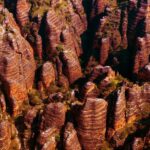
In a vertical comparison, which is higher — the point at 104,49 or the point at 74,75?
the point at 104,49

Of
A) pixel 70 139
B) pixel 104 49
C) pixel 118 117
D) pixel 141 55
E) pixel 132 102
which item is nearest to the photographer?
pixel 70 139

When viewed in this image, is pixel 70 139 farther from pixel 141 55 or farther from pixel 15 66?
pixel 141 55

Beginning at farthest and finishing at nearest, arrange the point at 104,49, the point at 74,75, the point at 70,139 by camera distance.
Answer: the point at 104,49, the point at 74,75, the point at 70,139

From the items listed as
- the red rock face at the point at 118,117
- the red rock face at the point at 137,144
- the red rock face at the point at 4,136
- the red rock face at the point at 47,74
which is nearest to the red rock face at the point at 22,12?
the red rock face at the point at 47,74

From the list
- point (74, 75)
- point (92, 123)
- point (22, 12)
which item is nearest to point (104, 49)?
point (74, 75)

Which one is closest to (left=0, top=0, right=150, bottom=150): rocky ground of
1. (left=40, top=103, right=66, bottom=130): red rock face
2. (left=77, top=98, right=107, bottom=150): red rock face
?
(left=40, top=103, right=66, bottom=130): red rock face

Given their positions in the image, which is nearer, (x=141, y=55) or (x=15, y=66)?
(x=15, y=66)

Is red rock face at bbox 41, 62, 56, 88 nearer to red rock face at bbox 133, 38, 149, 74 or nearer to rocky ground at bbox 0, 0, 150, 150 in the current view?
Answer: rocky ground at bbox 0, 0, 150, 150
